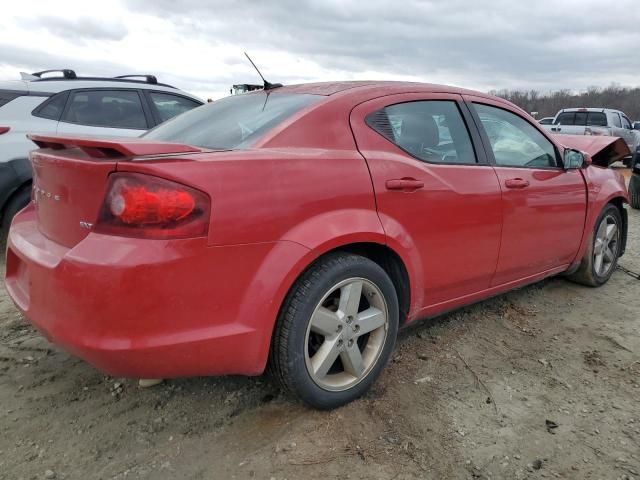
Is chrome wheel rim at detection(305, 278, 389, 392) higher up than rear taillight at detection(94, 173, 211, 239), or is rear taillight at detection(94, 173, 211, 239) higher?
rear taillight at detection(94, 173, 211, 239)

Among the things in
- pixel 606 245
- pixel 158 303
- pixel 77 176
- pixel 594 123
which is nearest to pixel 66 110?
pixel 77 176

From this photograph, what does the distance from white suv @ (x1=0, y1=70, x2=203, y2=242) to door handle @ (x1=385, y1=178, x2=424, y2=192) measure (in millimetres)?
3693

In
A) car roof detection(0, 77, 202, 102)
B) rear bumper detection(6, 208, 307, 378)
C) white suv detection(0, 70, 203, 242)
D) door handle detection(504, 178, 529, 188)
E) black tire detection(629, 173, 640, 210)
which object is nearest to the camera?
rear bumper detection(6, 208, 307, 378)

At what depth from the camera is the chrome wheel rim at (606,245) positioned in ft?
13.6

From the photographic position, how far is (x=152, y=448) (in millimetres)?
2117

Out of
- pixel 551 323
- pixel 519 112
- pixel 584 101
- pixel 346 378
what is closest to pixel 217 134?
pixel 346 378

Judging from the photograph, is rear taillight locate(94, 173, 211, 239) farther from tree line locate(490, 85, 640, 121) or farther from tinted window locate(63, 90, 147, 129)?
tree line locate(490, 85, 640, 121)

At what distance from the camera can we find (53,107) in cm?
514

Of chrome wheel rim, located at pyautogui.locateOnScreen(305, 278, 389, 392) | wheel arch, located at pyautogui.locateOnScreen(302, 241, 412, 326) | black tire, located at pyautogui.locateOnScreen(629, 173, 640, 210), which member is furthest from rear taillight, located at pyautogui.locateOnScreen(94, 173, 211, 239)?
black tire, located at pyautogui.locateOnScreen(629, 173, 640, 210)

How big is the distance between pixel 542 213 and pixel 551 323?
78cm

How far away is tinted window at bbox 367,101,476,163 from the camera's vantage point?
2.62 m

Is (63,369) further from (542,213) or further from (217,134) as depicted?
(542,213)

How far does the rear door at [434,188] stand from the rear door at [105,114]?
3.46 m

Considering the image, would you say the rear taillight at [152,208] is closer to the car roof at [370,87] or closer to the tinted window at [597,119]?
the car roof at [370,87]
